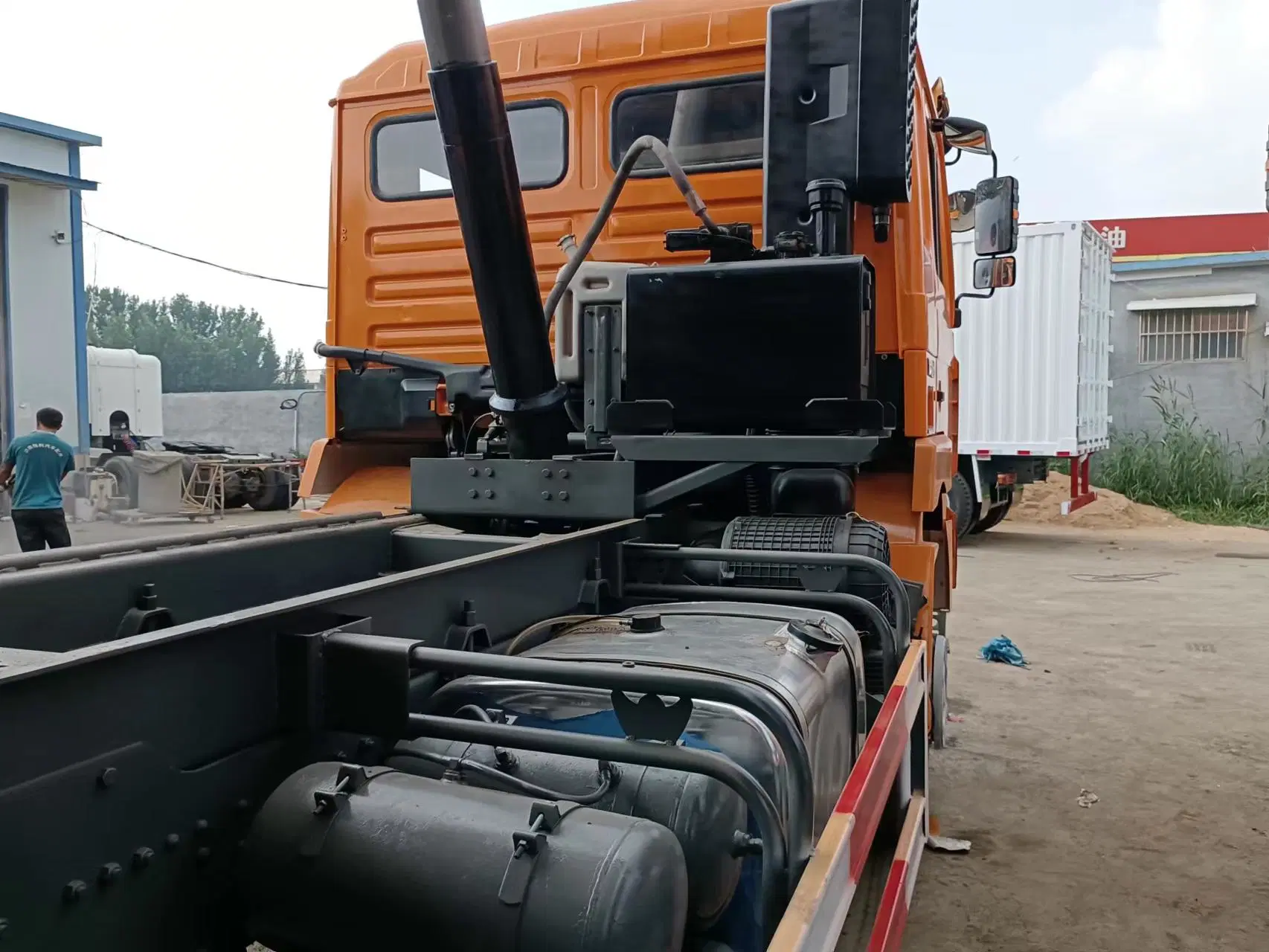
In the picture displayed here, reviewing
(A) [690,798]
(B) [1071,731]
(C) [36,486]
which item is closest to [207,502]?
(C) [36,486]

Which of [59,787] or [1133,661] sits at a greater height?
[59,787]

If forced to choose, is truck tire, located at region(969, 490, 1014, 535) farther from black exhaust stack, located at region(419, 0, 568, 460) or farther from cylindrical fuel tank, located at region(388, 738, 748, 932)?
cylindrical fuel tank, located at region(388, 738, 748, 932)

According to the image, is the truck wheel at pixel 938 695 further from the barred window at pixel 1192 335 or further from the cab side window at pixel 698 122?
the barred window at pixel 1192 335

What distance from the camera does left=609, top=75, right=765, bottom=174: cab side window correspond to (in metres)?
3.82

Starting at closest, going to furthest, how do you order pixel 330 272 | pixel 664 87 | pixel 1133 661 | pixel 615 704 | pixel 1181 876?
pixel 615 704 → pixel 1181 876 → pixel 664 87 → pixel 330 272 → pixel 1133 661

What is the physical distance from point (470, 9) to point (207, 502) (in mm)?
14268

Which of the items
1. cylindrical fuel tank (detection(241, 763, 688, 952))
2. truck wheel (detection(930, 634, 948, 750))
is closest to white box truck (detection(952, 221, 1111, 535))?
truck wheel (detection(930, 634, 948, 750))

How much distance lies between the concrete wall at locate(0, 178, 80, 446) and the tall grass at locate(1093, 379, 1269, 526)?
15.9 m

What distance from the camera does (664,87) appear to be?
3.95 metres

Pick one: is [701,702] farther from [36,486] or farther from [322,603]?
[36,486]

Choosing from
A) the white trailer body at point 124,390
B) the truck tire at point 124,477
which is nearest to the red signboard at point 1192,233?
the truck tire at point 124,477

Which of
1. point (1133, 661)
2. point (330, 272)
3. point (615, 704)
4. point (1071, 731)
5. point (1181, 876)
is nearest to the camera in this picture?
point (615, 704)

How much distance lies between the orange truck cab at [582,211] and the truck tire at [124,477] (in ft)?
41.7

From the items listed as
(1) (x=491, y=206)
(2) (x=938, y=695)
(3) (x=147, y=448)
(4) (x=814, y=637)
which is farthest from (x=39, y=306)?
(4) (x=814, y=637)
